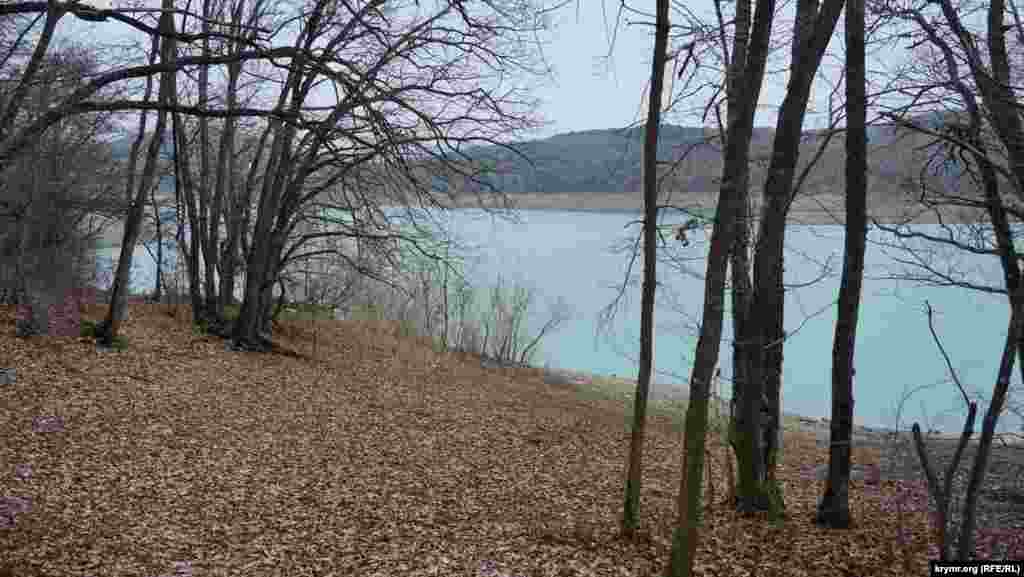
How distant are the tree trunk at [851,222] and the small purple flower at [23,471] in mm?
7273

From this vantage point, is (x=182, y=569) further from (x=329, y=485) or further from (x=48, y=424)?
(x=48, y=424)

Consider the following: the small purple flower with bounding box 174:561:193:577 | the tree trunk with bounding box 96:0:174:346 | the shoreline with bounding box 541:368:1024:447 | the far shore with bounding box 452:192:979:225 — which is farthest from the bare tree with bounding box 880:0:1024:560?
the tree trunk with bounding box 96:0:174:346

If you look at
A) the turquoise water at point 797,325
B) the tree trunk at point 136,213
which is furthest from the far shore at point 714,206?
the tree trunk at point 136,213

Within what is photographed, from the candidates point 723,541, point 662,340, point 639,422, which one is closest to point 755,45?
point 639,422

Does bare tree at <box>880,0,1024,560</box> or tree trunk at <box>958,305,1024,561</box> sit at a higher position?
bare tree at <box>880,0,1024,560</box>

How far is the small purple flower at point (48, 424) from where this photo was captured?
Result: 8.95 metres

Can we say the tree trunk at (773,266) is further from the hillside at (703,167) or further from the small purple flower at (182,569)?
the small purple flower at (182,569)

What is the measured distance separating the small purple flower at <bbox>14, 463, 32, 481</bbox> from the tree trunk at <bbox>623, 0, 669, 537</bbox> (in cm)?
543

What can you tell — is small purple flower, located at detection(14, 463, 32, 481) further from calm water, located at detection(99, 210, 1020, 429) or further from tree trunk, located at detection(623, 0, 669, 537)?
calm water, located at detection(99, 210, 1020, 429)

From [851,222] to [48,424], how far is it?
8.59m

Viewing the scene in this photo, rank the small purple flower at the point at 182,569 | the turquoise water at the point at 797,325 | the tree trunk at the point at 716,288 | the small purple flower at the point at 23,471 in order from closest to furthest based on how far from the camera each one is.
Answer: the tree trunk at the point at 716,288 < the small purple flower at the point at 182,569 < the small purple flower at the point at 23,471 < the turquoise water at the point at 797,325

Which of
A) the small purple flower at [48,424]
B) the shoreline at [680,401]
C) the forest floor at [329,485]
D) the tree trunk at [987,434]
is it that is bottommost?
the shoreline at [680,401]

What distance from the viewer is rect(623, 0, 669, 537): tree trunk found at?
21.3 ft

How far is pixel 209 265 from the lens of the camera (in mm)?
17094
